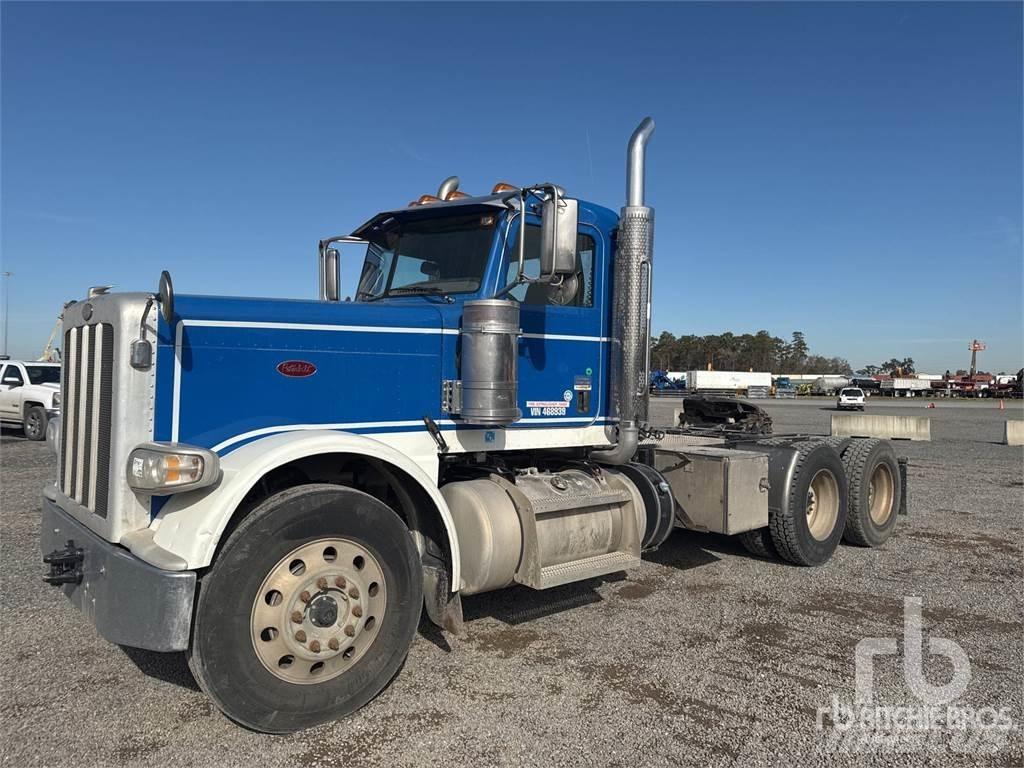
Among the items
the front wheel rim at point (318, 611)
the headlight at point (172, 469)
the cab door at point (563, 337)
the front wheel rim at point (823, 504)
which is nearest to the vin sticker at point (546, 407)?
the cab door at point (563, 337)

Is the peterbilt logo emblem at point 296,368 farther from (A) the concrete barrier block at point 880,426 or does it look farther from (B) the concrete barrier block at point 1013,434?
(B) the concrete barrier block at point 1013,434

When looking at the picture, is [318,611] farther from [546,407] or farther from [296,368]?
[546,407]

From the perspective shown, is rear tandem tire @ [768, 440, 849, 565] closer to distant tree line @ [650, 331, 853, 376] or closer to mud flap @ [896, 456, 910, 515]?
mud flap @ [896, 456, 910, 515]

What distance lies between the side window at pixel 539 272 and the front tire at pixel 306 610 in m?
1.84

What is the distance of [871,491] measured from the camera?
25.3 feet

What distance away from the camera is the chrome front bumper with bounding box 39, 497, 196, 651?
3.06 m

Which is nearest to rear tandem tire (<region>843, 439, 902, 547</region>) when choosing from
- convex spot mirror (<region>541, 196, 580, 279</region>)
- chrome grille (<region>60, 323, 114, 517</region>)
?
convex spot mirror (<region>541, 196, 580, 279</region>)

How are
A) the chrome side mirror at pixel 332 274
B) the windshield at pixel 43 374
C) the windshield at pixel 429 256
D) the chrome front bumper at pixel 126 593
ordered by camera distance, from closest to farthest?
1. the chrome front bumper at pixel 126 593
2. the windshield at pixel 429 256
3. the chrome side mirror at pixel 332 274
4. the windshield at pixel 43 374

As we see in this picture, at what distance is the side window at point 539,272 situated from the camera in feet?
15.5

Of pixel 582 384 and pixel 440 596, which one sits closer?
pixel 440 596

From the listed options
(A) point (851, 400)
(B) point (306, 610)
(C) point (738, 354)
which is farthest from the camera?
(C) point (738, 354)

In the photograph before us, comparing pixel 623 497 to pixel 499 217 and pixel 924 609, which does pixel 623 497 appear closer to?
pixel 499 217

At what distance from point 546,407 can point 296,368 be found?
1794 millimetres

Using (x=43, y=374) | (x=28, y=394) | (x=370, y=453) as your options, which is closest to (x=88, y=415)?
(x=370, y=453)
